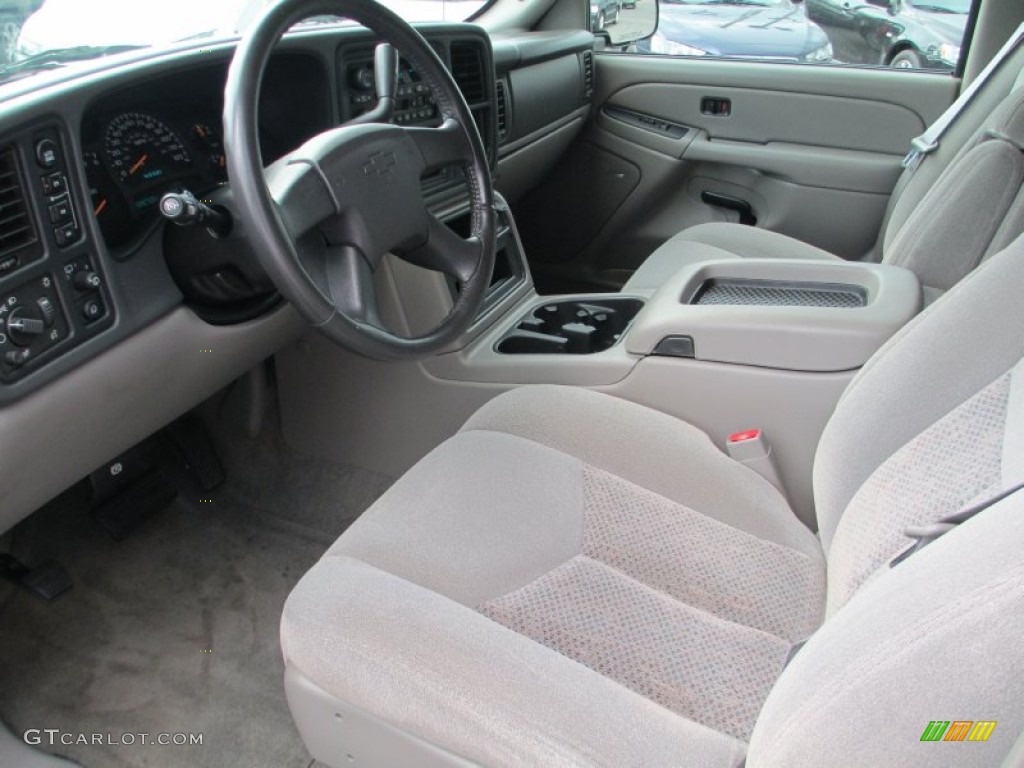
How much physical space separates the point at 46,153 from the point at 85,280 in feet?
0.52

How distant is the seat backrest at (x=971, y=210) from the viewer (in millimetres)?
1480

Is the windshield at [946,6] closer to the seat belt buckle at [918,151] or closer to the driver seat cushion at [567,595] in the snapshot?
the seat belt buckle at [918,151]

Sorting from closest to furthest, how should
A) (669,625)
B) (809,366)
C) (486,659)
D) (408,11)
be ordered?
(486,659), (669,625), (809,366), (408,11)

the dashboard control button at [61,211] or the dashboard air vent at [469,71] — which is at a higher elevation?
the dashboard control button at [61,211]

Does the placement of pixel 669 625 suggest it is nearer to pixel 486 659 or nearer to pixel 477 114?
pixel 486 659

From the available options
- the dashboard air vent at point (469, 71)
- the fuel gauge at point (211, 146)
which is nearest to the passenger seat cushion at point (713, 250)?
the dashboard air vent at point (469, 71)

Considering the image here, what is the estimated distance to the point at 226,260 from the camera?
1266mm

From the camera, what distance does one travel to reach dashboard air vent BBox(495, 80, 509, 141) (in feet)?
7.38

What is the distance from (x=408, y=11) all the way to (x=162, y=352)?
0.96 metres

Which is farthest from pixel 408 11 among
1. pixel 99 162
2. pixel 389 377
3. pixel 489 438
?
pixel 489 438

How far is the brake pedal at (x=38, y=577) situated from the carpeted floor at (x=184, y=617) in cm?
2

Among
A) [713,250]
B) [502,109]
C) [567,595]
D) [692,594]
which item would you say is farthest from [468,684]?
[502,109]

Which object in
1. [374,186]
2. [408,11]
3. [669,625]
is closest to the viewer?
[669,625]

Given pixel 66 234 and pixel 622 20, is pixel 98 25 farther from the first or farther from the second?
pixel 622 20
